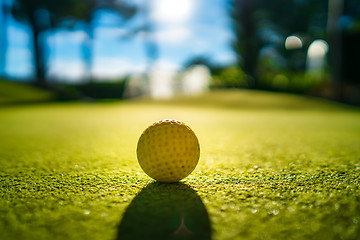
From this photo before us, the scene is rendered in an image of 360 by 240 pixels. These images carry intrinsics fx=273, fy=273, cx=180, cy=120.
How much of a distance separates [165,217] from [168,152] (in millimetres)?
406

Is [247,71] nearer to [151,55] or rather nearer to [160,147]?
[151,55]

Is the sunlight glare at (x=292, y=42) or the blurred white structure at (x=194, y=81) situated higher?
the sunlight glare at (x=292, y=42)

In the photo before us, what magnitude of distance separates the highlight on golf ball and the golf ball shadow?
0.10 m

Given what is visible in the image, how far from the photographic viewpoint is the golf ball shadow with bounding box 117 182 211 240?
904 millimetres

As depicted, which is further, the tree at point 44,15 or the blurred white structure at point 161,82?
the blurred white structure at point 161,82

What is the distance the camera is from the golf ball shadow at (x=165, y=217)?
90 centimetres

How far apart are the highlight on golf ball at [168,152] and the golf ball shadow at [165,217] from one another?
104 millimetres

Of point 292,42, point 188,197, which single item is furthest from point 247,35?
point 188,197

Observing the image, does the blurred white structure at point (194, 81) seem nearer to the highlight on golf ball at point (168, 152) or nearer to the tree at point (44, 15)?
the tree at point (44, 15)

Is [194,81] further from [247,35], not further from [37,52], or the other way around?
[37,52]

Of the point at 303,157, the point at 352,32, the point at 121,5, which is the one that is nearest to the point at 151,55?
the point at 121,5

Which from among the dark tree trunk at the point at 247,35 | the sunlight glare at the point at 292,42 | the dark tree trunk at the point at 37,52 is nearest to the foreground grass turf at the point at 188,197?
the dark tree trunk at the point at 37,52

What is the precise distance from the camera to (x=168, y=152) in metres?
1.37

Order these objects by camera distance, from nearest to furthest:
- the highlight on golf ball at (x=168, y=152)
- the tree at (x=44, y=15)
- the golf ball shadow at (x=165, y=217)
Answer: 1. the golf ball shadow at (x=165, y=217)
2. the highlight on golf ball at (x=168, y=152)
3. the tree at (x=44, y=15)
